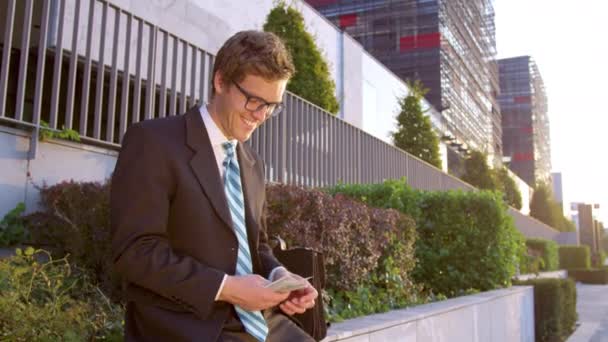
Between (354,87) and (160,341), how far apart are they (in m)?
18.4

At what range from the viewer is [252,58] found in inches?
73.5

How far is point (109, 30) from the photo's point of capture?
7.91m

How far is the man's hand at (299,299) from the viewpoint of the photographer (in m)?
1.92

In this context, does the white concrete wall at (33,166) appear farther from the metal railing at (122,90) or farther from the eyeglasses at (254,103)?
the eyeglasses at (254,103)

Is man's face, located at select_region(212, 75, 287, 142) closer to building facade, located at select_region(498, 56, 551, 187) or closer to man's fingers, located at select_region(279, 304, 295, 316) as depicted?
man's fingers, located at select_region(279, 304, 295, 316)

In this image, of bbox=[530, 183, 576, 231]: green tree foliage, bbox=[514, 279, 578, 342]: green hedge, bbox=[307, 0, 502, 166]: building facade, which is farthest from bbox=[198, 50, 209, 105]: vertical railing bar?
bbox=[530, 183, 576, 231]: green tree foliage

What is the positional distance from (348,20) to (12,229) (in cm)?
4871

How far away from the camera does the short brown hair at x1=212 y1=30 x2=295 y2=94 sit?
187cm

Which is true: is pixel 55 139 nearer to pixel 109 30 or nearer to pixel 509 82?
pixel 109 30

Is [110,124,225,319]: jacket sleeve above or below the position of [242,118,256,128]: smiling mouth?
below

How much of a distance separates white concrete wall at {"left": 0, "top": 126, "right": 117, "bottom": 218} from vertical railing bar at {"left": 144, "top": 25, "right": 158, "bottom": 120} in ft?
3.36

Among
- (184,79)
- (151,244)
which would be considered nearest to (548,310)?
(184,79)

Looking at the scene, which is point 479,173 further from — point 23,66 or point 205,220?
point 205,220

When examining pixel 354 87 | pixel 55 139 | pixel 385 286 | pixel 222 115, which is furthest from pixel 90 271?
pixel 354 87
